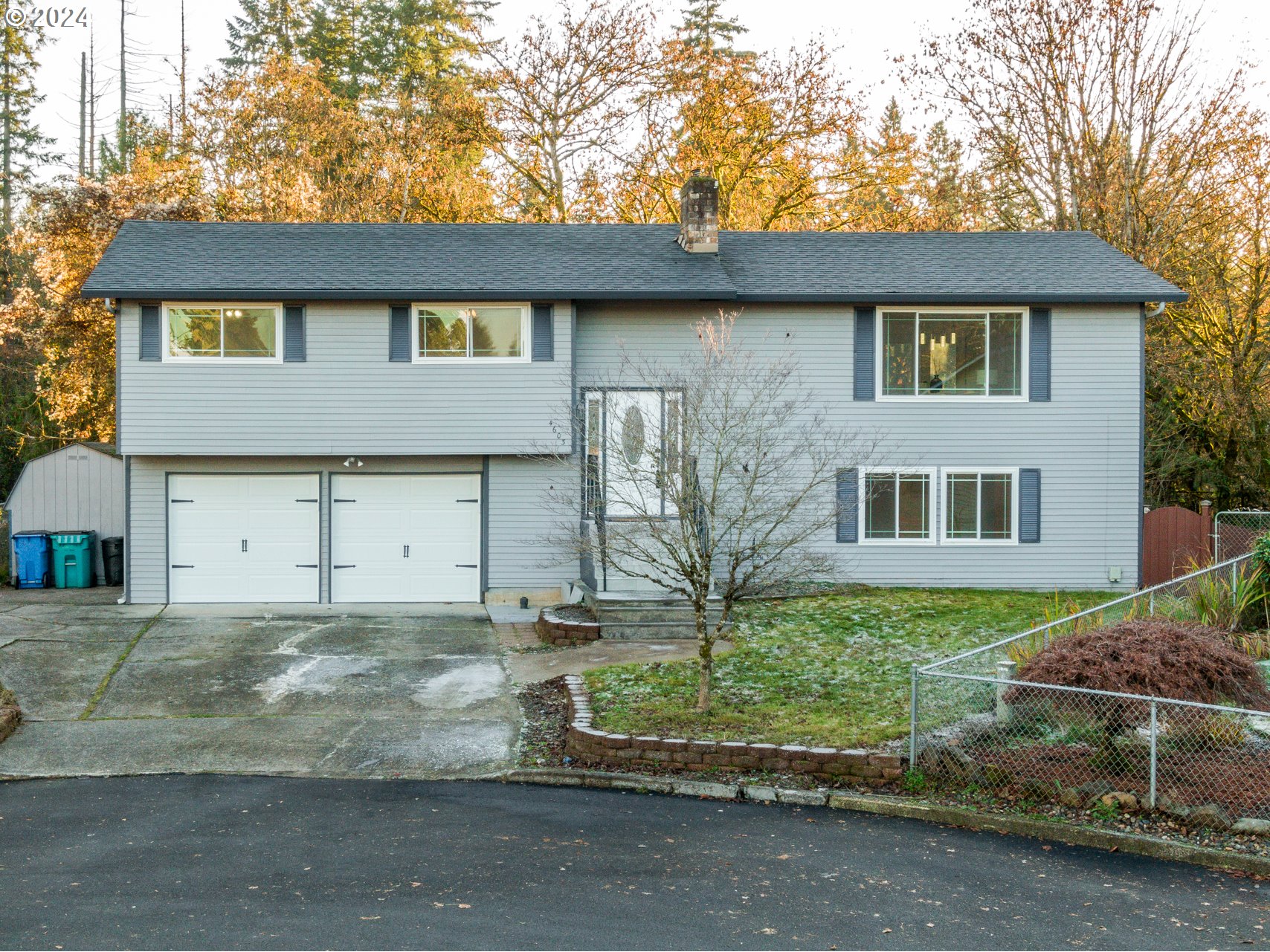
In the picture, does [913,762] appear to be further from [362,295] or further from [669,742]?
[362,295]

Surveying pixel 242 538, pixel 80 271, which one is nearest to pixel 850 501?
pixel 242 538

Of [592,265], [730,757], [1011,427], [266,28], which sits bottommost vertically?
[730,757]

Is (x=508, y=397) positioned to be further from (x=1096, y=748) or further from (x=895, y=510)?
(x=1096, y=748)

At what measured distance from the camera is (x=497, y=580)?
55.7 ft

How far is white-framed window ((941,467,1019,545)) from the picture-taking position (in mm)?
17375

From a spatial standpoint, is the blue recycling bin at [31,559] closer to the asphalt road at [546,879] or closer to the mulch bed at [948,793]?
the asphalt road at [546,879]

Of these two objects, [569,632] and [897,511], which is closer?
[569,632]

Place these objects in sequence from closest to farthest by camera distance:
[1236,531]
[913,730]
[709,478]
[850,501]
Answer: [913,730], [709,478], [850,501], [1236,531]

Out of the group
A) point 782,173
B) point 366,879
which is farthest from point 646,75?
point 366,879

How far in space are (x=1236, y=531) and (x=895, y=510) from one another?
5426 mm

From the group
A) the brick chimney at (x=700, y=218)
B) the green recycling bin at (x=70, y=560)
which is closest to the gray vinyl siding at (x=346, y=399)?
the brick chimney at (x=700, y=218)

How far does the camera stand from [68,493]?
1912cm

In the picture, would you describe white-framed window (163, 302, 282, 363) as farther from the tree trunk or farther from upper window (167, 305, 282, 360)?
the tree trunk

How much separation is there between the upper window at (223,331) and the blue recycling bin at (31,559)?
181 inches
